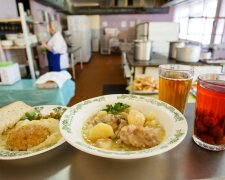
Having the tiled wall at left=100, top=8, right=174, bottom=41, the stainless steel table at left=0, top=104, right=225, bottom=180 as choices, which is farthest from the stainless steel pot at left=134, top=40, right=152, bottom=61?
the tiled wall at left=100, top=8, right=174, bottom=41

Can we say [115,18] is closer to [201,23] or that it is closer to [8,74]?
[201,23]

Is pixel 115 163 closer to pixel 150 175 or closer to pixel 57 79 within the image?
pixel 150 175

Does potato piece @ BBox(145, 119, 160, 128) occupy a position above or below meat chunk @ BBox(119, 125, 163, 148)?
below

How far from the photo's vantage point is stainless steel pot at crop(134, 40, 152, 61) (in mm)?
2260

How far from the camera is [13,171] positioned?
46 centimetres

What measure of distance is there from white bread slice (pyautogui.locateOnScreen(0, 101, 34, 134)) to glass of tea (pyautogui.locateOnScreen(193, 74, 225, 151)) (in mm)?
646

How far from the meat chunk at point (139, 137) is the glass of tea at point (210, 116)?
0.14 metres

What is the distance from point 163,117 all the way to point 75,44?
6.67 meters

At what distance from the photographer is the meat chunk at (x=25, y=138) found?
500mm

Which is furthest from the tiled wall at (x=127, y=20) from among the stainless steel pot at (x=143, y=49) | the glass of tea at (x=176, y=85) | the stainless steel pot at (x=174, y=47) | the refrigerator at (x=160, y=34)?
the glass of tea at (x=176, y=85)

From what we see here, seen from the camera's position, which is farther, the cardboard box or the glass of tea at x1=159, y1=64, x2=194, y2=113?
the cardboard box

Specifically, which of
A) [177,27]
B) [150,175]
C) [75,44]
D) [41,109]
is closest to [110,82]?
[177,27]

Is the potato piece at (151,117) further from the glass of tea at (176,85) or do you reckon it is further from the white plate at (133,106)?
the glass of tea at (176,85)

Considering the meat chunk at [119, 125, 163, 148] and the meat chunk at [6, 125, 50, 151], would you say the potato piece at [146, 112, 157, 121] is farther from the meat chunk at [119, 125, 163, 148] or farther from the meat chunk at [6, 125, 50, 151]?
the meat chunk at [6, 125, 50, 151]
